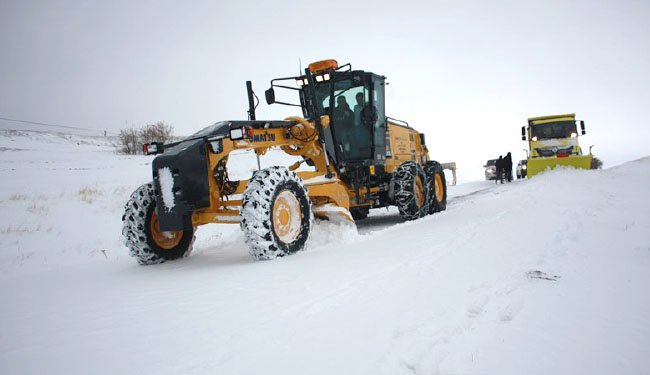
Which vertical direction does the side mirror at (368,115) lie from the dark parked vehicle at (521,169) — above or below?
above

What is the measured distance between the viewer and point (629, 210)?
586 centimetres

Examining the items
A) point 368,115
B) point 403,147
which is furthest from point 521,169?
point 368,115

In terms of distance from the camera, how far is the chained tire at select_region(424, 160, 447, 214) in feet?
28.4

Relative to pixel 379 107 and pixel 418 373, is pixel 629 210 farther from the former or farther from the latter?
pixel 418 373

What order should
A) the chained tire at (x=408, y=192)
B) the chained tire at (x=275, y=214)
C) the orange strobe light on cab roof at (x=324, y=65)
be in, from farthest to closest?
the chained tire at (x=408, y=192) < the orange strobe light on cab roof at (x=324, y=65) < the chained tire at (x=275, y=214)

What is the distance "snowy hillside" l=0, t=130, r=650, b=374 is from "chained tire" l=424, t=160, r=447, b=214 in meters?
3.18

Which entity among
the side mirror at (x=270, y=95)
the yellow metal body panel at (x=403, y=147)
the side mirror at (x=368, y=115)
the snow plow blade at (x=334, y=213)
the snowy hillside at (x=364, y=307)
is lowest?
the snowy hillside at (x=364, y=307)

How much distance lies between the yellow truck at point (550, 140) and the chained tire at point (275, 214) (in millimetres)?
14726

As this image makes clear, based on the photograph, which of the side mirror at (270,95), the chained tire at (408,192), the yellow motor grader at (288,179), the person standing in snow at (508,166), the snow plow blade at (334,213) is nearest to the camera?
the yellow motor grader at (288,179)

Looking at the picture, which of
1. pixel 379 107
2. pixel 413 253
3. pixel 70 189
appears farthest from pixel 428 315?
pixel 70 189

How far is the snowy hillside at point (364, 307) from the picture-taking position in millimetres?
1924

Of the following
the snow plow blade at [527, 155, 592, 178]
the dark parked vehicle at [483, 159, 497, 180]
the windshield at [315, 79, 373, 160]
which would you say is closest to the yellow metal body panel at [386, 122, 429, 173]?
the windshield at [315, 79, 373, 160]

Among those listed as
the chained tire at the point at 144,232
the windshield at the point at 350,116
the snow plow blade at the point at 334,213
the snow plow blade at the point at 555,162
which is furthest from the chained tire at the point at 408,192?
the snow plow blade at the point at 555,162

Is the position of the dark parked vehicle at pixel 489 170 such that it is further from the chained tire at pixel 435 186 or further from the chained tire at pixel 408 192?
the chained tire at pixel 408 192
